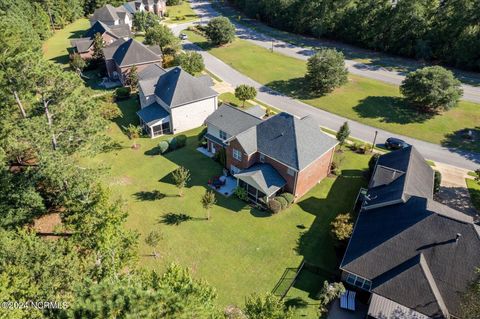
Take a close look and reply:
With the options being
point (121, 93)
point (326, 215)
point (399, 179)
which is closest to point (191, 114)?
point (121, 93)

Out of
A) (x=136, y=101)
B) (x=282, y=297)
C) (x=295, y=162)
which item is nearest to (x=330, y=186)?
(x=295, y=162)

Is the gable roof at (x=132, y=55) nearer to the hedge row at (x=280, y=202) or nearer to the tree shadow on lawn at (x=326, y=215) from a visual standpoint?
the hedge row at (x=280, y=202)

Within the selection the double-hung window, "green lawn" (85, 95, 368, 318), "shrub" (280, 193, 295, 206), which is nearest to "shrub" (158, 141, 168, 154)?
"green lawn" (85, 95, 368, 318)

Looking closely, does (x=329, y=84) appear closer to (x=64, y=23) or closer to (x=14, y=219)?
(x=14, y=219)

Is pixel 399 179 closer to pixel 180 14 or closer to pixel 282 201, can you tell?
pixel 282 201

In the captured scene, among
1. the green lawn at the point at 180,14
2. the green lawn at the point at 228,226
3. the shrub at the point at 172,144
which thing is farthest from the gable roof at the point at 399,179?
the green lawn at the point at 180,14

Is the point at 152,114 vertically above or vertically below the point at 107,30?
below

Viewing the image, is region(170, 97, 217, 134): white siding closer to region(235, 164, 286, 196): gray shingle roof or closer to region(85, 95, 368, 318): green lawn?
region(85, 95, 368, 318): green lawn

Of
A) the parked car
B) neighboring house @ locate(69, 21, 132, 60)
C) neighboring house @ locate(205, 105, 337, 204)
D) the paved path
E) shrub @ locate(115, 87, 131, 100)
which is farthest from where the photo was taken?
neighboring house @ locate(69, 21, 132, 60)
